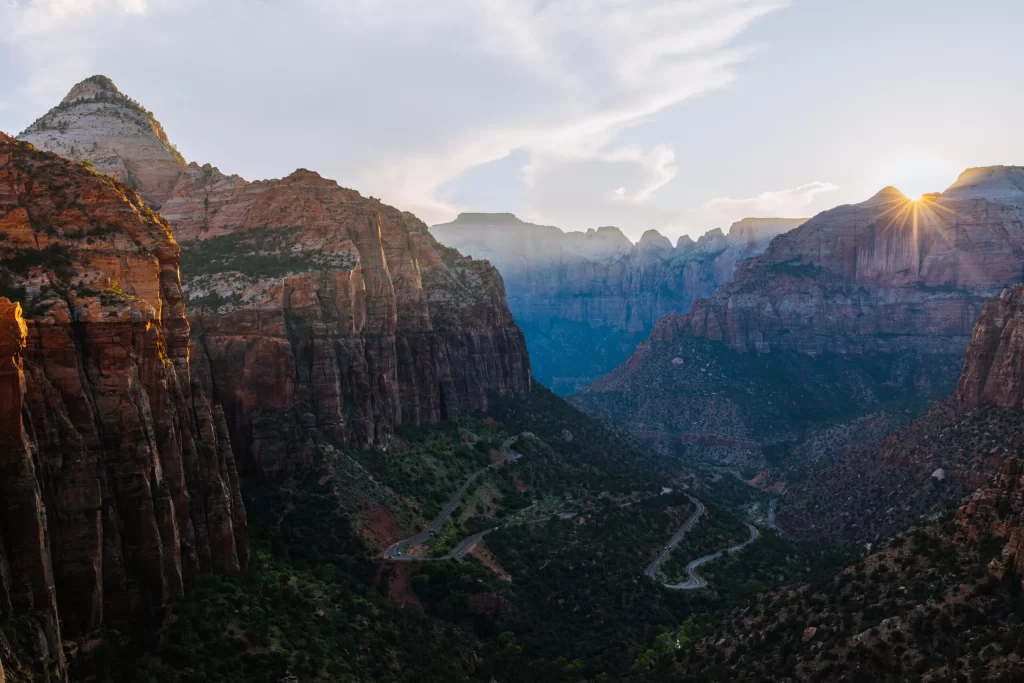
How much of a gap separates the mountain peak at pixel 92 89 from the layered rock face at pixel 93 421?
2651 inches

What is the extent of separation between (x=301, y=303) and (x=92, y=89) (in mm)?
51905

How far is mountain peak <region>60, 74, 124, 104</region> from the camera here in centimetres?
11012

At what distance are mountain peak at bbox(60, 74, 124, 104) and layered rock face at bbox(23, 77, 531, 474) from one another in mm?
237

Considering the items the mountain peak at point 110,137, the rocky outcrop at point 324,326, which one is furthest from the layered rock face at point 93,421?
the mountain peak at point 110,137

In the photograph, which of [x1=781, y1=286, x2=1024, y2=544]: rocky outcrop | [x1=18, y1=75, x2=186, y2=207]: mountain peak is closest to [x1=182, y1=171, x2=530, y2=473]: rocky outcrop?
[x1=18, y1=75, x2=186, y2=207]: mountain peak

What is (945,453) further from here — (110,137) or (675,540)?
(110,137)

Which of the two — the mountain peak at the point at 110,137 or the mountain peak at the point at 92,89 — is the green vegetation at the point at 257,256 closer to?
the mountain peak at the point at 110,137

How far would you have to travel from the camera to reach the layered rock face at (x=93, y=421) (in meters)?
35.4

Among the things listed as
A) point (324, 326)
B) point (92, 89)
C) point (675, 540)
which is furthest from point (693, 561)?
point (92, 89)

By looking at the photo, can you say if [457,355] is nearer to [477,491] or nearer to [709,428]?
[477,491]

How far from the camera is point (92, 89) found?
363 ft

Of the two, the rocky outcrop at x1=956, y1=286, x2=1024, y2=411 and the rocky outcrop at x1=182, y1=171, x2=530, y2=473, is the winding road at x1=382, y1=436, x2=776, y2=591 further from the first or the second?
the rocky outcrop at x1=956, y1=286, x2=1024, y2=411

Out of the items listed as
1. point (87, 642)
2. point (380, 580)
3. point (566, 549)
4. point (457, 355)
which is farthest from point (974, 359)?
point (87, 642)

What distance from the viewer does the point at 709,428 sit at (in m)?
171
